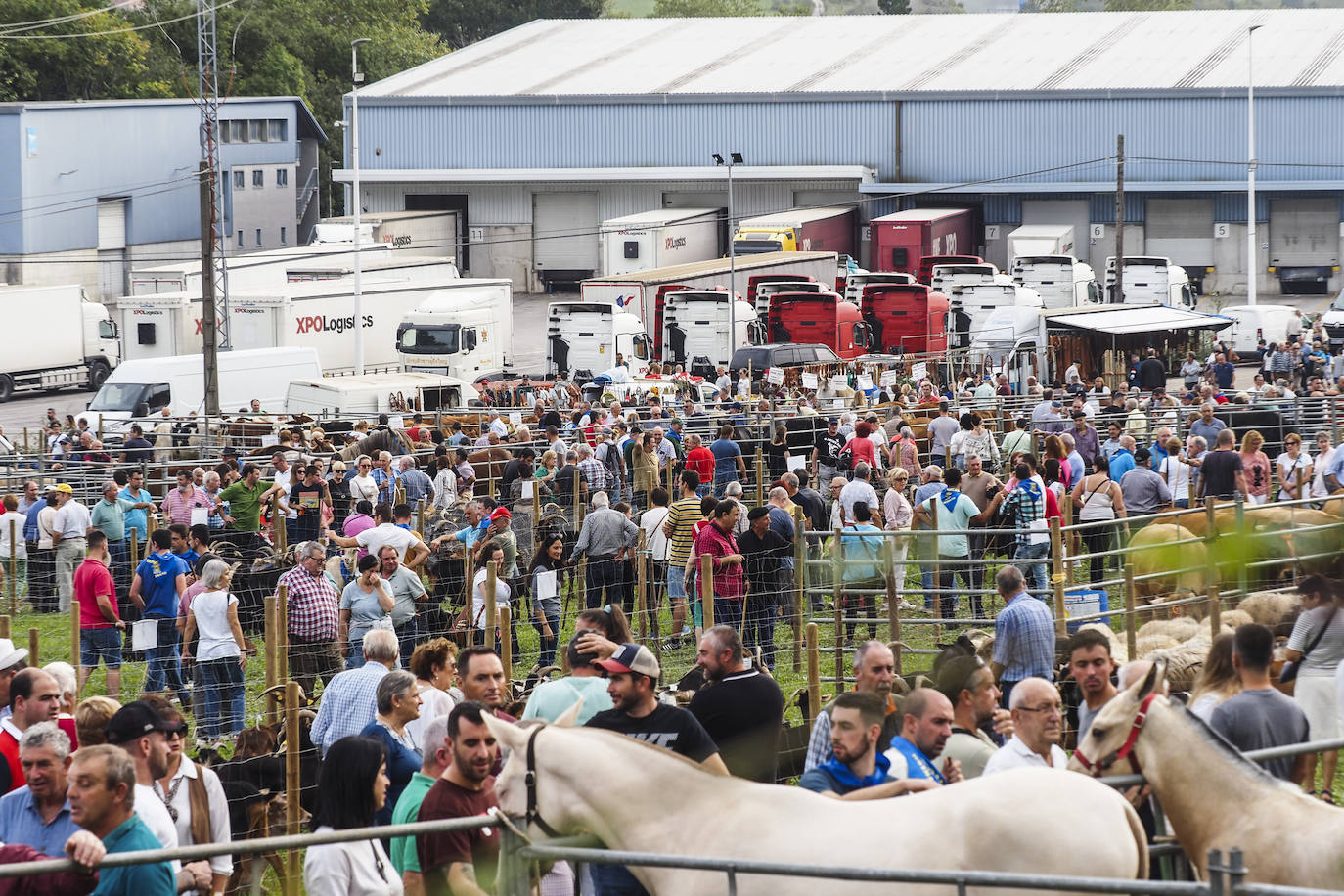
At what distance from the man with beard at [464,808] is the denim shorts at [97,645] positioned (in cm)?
823

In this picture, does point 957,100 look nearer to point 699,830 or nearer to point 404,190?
point 404,190

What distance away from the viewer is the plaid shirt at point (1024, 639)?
9867mm

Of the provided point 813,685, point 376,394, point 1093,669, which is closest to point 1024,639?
point 813,685

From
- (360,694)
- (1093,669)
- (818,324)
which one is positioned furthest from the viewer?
(818,324)

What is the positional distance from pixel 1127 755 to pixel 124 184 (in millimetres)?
55988

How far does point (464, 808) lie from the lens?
19.4 feet

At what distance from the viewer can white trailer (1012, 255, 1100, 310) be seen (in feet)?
141

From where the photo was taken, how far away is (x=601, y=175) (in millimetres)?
60625

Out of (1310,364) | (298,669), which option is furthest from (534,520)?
(1310,364)

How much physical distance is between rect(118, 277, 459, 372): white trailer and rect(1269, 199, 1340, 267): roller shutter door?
29204mm

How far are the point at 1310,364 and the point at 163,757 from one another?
3038cm

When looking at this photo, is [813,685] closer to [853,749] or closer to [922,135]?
[853,749]

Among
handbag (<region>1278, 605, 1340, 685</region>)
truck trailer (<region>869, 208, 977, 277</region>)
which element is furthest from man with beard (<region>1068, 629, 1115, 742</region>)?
truck trailer (<region>869, 208, 977, 277</region>)

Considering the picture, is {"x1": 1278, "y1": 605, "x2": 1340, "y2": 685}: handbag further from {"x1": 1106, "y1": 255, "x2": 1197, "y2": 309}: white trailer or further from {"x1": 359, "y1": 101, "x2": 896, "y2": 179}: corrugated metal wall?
{"x1": 359, "y1": 101, "x2": 896, "y2": 179}: corrugated metal wall
